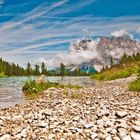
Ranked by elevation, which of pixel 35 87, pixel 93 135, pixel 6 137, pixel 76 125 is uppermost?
pixel 35 87

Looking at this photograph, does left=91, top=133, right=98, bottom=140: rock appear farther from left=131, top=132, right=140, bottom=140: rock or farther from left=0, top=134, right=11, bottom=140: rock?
left=0, top=134, right=11, bottom=140: rock

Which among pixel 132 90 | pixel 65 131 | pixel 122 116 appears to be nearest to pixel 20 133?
pixel 65 131

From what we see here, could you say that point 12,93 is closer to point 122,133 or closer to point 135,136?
point 122,133

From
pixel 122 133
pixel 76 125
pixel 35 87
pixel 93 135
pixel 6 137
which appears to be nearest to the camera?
pixel 122 133

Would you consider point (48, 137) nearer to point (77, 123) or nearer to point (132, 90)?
point (77, 123)

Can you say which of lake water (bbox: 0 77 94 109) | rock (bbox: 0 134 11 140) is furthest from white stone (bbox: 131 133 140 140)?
lake water (bbox: 0 77 94 109)

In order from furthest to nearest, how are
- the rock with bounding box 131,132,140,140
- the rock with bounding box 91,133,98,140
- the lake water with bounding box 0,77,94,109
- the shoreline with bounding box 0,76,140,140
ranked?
the lake water with bounding box 0,77,94,109 < the shoreline with bounding box 0,76,140,140 < the rock with bounding box 91,133,98,140 < the rock with bounding box 131,132,140,140

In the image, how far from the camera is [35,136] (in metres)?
12.0

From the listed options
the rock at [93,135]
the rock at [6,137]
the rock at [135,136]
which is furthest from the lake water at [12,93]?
the rock at [135,136]

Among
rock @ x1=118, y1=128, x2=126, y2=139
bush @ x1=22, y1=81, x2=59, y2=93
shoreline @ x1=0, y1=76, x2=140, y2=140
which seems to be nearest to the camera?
rock @ x1=118, y1=128, x2=126, y2=139

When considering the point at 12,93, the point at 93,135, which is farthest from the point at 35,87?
the point at 93,135

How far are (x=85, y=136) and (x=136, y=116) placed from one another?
6.88 ft

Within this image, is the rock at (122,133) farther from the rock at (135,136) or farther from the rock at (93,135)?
the rock at (93,135)

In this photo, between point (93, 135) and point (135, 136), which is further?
point (93, 135)
